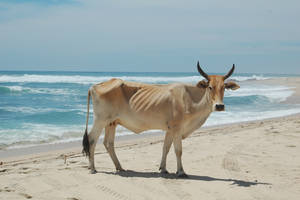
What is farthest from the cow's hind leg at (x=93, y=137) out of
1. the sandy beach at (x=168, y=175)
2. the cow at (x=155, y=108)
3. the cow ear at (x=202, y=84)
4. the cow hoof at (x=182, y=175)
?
the cow ear at (x=202, y=84)

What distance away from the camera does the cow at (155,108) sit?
21.6ft

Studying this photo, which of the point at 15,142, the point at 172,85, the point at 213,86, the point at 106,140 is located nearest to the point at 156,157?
the point at 106,140

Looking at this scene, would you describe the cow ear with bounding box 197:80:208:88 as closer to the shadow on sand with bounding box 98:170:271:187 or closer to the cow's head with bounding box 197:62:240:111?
the cow's head with bounding box 197:62:240:111

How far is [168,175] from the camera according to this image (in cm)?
667

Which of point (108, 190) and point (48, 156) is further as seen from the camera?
point (48, 156)

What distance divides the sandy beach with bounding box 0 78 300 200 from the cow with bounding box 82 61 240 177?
514 mm

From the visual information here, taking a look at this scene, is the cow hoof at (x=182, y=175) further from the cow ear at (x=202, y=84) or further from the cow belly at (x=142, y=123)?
the cow ear at (x=202, y=84)

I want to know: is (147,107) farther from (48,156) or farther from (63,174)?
(48,156)

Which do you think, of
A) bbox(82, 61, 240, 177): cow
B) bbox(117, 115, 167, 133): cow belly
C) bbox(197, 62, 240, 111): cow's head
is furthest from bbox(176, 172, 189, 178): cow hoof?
bbox(197, 62, 240, 111): cow's head

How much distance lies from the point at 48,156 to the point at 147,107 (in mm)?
3381

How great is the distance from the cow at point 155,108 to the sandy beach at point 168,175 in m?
0.51

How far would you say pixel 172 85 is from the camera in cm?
693

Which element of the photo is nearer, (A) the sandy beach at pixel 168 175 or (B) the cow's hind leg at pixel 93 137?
(A) the sandy beach at pixel 168 175

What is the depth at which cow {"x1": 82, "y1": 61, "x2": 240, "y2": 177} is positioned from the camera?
260 inches
